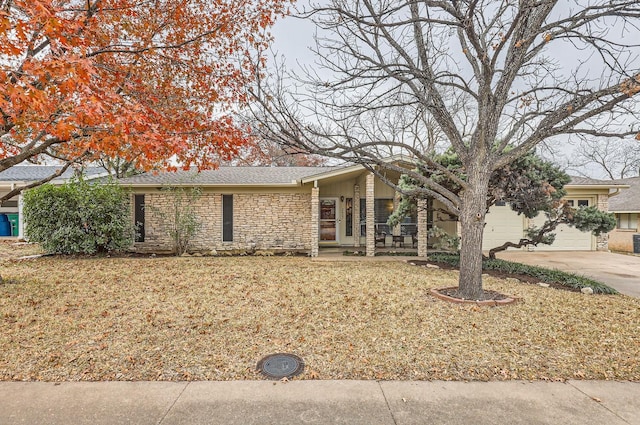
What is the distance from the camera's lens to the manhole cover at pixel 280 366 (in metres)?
3.35

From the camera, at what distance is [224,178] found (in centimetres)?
1284

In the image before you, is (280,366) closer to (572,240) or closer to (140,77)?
(140,77)

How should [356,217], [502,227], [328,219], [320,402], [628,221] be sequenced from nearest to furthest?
[320,402], [502,227], [356,217], [328,219], [628,221]

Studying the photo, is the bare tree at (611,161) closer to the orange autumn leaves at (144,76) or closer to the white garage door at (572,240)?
the white garage door at (572,240)

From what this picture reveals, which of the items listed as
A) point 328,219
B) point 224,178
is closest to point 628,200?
point 328,219

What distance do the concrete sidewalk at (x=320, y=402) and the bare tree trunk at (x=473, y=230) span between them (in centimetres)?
274

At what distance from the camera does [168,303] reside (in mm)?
A: 5758

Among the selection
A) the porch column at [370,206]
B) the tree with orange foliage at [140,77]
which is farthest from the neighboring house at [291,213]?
the tree with orange foliage at [140,77]

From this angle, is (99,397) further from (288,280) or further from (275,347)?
(288,280)

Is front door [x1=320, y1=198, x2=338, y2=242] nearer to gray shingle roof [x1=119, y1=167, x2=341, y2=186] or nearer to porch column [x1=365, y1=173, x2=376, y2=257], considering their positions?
gray shingle roof [x1=119, y1=167, x2=341, y2=186]

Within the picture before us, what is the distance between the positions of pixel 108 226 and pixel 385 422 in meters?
11.2

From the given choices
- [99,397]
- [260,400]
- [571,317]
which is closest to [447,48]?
[571,317]

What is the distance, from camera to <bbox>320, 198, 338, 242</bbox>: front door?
14086mm

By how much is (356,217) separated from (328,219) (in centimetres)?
120
